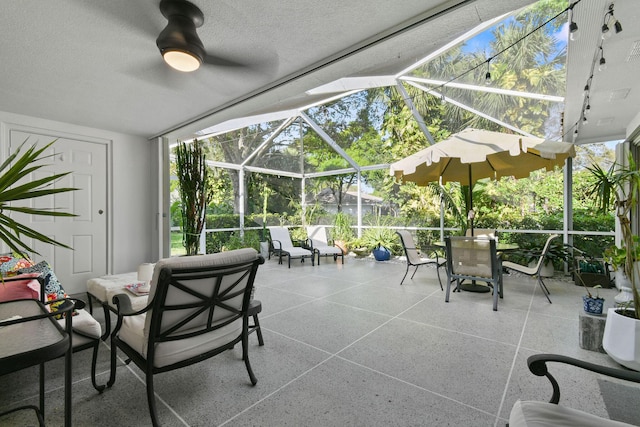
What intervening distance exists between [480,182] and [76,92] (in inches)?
262

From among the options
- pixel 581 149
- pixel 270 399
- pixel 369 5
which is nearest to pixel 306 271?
pixel 270 399

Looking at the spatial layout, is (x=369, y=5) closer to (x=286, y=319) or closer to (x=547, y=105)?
(x=286, y=319)

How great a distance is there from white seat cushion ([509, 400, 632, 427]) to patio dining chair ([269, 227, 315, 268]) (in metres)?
5.43

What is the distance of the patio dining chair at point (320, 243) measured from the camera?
6805 millimetres

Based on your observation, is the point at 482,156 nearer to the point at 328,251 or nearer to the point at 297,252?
the point at 328,251

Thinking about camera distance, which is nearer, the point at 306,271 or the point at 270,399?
the point at 270,399

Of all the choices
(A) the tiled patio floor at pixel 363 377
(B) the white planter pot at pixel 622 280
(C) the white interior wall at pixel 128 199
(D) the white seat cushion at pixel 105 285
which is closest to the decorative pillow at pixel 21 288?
(D) the white seat cushion at pixel 105 285

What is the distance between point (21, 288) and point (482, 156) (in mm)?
4929

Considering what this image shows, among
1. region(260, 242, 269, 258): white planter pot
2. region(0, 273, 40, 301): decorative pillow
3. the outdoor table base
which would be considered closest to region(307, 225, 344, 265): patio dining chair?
region(260, 242, 269, 258): white planter pot

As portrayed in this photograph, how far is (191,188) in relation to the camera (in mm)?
3707

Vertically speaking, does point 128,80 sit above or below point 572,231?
above

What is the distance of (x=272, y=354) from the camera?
2402 millimetres

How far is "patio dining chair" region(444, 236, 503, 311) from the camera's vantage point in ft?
11.5

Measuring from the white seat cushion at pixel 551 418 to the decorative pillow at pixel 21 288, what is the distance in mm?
3403
